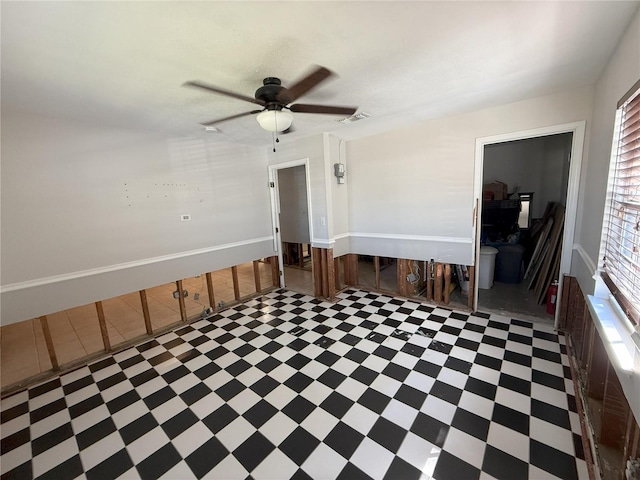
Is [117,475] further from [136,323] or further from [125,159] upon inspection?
[125,159]

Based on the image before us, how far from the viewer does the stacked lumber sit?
10.0 ft

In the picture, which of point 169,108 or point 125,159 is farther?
point 125,159

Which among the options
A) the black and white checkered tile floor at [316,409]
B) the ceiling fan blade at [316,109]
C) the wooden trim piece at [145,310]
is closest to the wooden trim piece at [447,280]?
the black and white checkered tile floor at [316,409]

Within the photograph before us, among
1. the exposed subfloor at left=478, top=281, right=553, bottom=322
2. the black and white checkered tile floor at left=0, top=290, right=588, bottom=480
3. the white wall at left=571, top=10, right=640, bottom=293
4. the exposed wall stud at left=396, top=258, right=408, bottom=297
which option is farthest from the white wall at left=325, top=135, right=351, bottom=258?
the white wall at left=571, top=10, right=640, bottom=293

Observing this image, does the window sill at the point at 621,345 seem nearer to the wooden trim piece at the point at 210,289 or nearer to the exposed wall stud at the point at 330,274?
the exposed wall stud at the point at 330,274

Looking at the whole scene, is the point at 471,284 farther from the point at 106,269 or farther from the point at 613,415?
the point at 106,269

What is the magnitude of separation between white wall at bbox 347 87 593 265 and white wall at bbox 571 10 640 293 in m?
0.45

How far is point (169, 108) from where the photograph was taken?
228cm

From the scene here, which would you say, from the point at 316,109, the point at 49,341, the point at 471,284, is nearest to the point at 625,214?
the point at 471,284

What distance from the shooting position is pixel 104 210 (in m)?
2.62

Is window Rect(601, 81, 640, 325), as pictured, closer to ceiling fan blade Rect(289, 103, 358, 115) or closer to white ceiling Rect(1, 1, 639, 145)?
white ceiling Rect(1, 1, 639, 145)

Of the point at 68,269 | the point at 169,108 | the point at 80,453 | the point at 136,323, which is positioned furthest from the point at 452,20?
the point at 136,323

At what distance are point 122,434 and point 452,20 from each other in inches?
128

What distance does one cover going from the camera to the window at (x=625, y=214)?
1220 mm
